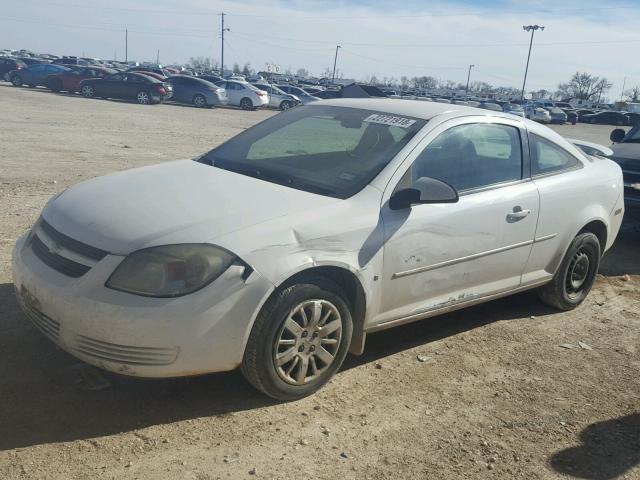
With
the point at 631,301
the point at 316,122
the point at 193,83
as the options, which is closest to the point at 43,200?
the point at 316,122

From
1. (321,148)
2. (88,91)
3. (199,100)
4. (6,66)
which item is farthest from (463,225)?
(6,66)

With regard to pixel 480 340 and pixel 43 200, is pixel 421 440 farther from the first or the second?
pixel 43 200

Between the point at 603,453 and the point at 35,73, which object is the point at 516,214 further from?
the point at 35,73

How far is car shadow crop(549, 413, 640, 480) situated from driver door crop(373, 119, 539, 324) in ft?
3.92

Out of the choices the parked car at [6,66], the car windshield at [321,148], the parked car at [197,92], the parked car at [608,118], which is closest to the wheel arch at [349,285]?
the car windshield at [321,148]

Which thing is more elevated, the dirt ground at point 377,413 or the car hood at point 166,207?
the car hood at point 166,207

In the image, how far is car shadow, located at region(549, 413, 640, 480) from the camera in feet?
10.6

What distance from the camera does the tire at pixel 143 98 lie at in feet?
98.6

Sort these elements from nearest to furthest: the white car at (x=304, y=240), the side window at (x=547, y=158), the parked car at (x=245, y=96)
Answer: the white car at (x=304, y=240) < the side window at (x=547, y=158) < the parked car at (x=245, y=96)

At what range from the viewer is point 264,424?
339 cm

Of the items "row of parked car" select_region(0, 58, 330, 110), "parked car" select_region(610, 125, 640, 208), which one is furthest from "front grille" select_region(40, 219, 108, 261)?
"row of parked car" select_region(0, 58, 330, 110)

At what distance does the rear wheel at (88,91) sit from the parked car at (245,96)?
22.0 feet

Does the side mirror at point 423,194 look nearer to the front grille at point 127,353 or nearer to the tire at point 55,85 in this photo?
the front grille at point 127,353

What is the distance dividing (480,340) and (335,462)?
2.02 m
